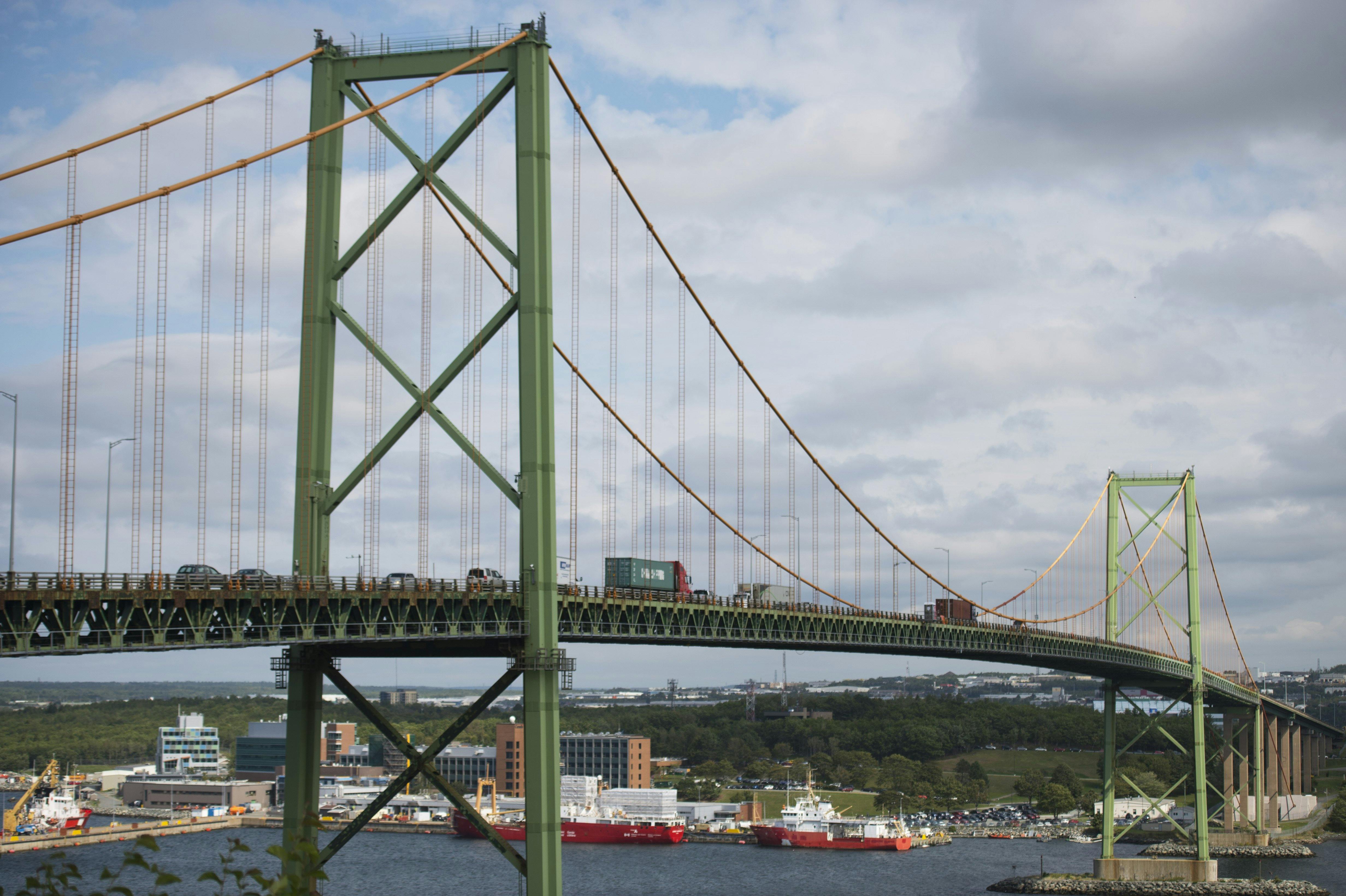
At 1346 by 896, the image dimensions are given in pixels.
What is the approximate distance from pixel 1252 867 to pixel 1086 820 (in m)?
49.1

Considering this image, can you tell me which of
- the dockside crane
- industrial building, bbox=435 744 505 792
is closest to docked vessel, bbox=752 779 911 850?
industrial building, bbox=435 744 505 792

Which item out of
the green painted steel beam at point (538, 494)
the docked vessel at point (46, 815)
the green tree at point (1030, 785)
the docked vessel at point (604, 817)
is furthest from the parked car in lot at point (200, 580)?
the green tree at point (1030, 785)

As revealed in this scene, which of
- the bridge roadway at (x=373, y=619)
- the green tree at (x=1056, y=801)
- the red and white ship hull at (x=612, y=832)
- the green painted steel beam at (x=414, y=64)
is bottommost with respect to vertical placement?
the red and white ship hull at (x=612, y=832)

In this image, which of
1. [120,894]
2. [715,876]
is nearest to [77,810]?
[715,876]

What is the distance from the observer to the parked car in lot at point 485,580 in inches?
1816

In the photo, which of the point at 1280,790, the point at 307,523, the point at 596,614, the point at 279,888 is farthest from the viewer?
the point at 1280,790

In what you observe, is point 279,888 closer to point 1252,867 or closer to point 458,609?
point 458,609

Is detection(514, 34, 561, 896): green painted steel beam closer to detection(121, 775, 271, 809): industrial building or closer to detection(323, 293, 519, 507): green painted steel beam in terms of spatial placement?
detection(323, 293, 519, 507): green painted steel beam

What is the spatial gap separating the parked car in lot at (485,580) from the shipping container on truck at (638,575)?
16.4 metres

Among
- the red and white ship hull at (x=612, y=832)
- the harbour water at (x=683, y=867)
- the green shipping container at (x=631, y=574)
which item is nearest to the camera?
the green shipping container at (x=631, y=574)

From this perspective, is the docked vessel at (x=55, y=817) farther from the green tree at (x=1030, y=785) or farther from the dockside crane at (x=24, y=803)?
the green tree at (x=1030, y=785)

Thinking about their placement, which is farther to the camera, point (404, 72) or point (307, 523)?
point (404, 72)

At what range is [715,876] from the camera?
358ft

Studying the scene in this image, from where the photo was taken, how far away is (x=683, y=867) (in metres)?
118
